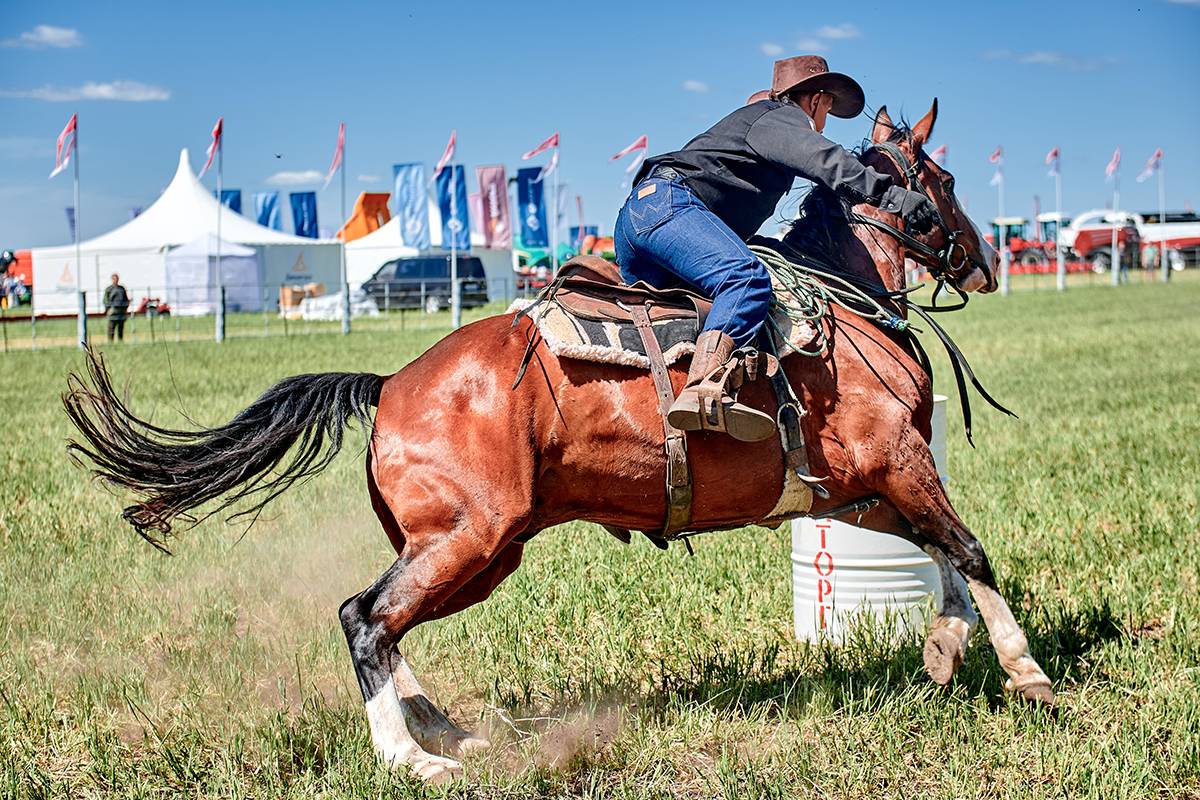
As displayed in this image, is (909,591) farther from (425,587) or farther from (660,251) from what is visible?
(425,587)

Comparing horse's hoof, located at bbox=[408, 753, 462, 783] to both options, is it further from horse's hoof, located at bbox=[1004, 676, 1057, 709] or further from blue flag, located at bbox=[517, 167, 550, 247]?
blue flag, located at bbox=[517, 167, 550, 247]

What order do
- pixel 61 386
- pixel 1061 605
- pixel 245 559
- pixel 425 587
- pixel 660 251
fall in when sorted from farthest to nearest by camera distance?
pixel 61 386, pixel 245 559, pixel 1061 605, pixel 660 251, pixel 425 587

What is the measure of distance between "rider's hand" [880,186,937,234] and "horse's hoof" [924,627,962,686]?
5.66 feet

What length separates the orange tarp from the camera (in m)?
53.8

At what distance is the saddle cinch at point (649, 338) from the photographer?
464 cm

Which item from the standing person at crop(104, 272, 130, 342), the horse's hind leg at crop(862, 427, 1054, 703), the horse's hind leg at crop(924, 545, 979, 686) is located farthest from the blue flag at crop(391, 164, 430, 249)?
the horse's hind leg at crop(862, 427, 1054, 703)

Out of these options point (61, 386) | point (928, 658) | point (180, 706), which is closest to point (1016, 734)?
point (928, 658)

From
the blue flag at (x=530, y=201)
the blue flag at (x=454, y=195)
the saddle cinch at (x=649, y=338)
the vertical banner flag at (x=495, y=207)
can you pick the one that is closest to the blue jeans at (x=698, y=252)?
the saddle cinch at (x=649, y=338)

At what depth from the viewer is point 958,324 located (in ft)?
89.9

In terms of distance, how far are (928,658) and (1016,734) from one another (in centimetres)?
46

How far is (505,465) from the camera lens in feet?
14.8

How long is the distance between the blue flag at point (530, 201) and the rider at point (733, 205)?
3857 centimetres

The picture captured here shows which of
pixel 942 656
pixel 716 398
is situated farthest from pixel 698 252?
pixel 942 656

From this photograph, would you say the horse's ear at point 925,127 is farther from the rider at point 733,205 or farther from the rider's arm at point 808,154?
the rider's arm at point 808,154
